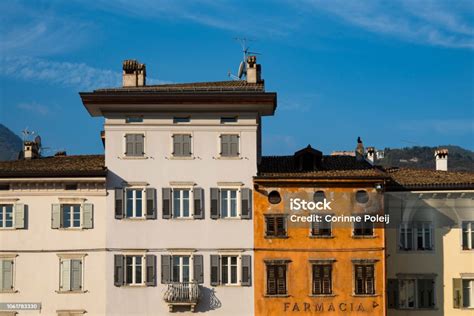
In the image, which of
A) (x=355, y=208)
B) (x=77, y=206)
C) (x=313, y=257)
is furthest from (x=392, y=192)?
(x=77, y=206)

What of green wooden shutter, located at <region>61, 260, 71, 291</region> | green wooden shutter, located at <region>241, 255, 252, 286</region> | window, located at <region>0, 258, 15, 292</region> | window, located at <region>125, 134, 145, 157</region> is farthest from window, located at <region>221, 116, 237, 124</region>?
window, located at <region>0, 258, 15, 292</region>

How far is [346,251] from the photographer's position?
5162 centimetres

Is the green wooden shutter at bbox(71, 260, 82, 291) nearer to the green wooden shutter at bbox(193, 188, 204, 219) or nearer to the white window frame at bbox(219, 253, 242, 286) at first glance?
the green wooden shutter at bbox(193, 188, 204, 219)

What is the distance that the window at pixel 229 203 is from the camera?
169 feet

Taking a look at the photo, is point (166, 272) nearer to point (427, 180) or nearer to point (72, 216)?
point (72, 216)

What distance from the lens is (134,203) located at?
169 ft

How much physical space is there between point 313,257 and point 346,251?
76.2 inches

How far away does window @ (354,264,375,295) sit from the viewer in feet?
169

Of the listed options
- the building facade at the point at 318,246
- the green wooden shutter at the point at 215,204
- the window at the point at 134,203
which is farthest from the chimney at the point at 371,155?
the window at the point at 134,203

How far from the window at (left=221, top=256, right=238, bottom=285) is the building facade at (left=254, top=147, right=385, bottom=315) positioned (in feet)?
4.31

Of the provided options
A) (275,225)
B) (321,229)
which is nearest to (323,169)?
(321,229)

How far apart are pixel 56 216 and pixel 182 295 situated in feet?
27.9

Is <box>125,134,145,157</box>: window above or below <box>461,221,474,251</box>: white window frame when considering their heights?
above

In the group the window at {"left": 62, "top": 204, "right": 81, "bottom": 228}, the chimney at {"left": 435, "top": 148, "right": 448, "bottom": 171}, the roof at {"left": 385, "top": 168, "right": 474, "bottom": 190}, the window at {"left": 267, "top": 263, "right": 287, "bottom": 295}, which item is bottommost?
the window at {"left": 267, "top": 263, "right": 287, "bottom": 295}
